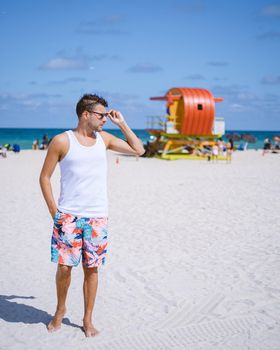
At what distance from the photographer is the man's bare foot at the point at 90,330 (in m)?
3.84

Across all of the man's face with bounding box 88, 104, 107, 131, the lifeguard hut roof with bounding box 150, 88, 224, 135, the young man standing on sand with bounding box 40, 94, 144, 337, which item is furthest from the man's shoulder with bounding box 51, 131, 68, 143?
the lifeguard hut roof with bounding box 150, 88, 224, 135

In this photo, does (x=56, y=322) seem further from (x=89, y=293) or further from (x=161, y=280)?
(x=161, y=280)

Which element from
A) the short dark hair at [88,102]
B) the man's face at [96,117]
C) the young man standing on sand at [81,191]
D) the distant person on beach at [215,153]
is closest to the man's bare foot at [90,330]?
the young man standing on sand at [81,191]

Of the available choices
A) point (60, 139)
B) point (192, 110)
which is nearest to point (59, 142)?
point (60, 139)

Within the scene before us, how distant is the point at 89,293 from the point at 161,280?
1607 mm

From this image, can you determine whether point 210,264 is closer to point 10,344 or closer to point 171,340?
point 171,340

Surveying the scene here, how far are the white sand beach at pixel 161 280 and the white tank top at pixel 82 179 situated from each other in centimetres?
113

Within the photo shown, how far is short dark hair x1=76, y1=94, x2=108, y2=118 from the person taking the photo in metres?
3.71

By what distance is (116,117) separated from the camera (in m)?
3.86

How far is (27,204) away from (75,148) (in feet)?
23.1

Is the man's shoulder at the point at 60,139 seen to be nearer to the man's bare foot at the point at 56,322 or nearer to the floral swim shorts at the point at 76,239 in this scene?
the floral swim shorts at the point at 76,239

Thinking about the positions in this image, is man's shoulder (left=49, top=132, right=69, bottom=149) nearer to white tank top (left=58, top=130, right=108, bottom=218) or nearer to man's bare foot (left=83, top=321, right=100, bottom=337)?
white tank top (left=58, top=130, right=108, bottom=218)

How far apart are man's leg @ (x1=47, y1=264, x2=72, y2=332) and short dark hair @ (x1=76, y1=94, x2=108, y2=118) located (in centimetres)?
129

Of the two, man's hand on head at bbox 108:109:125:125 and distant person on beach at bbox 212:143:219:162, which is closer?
man's hand on head at bbox 108:109:125:125
